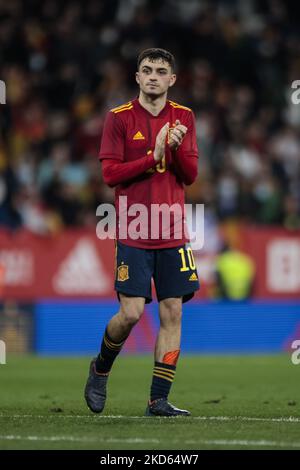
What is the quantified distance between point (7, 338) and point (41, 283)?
35.7 inches

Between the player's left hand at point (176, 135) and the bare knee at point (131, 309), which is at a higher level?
the player's left hand at point (176, 135)

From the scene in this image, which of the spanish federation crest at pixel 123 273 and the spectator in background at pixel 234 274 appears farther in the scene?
the spectator in background at pixel 234 274

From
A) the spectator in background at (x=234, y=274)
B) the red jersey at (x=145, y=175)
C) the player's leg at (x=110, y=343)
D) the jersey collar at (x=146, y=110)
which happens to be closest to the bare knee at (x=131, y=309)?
the player's leg at (x=110, y=343)

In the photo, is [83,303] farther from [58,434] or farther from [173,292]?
[58,434]

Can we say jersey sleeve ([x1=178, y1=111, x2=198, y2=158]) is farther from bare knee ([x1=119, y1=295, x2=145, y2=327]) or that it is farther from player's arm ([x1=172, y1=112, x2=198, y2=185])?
bare knee ([x1=119, y1=295, x2=145, y2=327])

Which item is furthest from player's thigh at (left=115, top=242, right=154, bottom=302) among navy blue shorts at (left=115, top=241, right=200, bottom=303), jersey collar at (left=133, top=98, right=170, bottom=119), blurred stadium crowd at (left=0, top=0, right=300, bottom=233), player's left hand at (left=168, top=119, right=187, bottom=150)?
blurred stadium crowd at (left=0, top=0, right=300, bottom=233)

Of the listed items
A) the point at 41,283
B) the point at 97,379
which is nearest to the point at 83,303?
the point at 41,283

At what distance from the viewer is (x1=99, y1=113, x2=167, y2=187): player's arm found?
25.8ft

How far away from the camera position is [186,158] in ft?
26.3

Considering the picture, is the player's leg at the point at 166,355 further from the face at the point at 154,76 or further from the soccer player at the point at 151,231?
the face at the point at 154,76

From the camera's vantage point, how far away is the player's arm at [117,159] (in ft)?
25.8

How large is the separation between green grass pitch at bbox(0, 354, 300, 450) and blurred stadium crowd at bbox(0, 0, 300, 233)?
11.0 feet

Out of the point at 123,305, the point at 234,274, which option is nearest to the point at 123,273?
the point at 123,305

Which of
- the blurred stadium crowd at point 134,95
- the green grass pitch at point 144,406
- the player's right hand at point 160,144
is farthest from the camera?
the blurred stadium crowd at point 134,95
